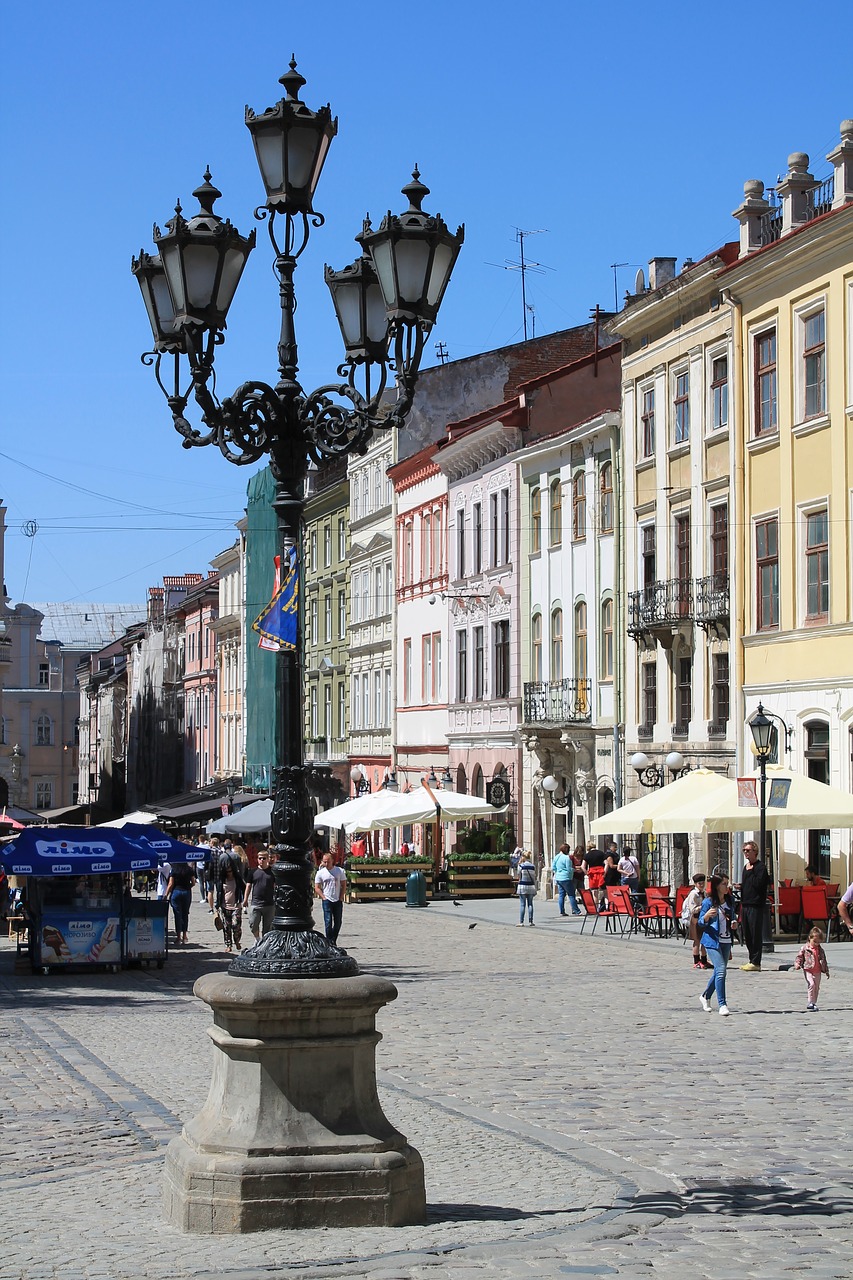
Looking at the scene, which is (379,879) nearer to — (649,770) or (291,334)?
(649,770)

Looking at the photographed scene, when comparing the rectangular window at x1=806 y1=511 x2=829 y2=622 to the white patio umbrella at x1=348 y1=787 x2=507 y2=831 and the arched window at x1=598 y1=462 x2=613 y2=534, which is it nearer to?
the arched window at x1=598 y1=462 x2=613 y2=534

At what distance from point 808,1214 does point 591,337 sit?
52.0m

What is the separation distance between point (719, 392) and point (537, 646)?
1363 centimetres

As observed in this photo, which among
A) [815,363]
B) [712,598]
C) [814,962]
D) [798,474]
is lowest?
[814,962]

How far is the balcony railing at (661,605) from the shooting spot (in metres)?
39.7

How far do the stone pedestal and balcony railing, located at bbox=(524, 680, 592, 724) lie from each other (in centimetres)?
3720

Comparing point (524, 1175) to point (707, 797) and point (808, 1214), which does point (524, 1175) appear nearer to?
point (808, 1214)

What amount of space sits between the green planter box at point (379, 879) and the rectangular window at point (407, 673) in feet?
50.0

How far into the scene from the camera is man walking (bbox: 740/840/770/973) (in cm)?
2522

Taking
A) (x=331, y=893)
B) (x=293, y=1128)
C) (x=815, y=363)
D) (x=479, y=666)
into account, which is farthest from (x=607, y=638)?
(x=293, y=1128)

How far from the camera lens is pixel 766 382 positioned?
36.6 meters

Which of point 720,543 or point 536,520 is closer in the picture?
point 720,543

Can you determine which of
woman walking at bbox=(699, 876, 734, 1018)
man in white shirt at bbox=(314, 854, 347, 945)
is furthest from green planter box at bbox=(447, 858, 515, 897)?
woman walking at bbox=(699, 876, 734, 1018)

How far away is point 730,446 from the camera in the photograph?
3772cm
